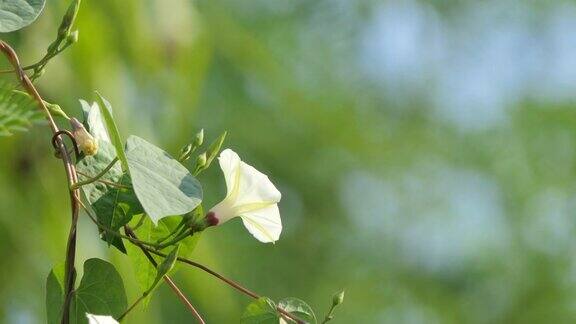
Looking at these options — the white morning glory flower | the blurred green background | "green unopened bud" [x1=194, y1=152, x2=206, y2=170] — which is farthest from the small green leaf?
the blurred green background

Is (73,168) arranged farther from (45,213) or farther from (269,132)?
(269,132)

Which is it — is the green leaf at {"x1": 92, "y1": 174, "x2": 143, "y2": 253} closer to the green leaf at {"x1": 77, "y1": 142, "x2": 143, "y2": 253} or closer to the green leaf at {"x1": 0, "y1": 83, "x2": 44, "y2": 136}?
the green leaf at {"x1": 77, "y1": 142, "x2": 143, "y2": 253}

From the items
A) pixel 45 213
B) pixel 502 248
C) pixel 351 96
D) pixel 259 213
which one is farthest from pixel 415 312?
pixel 259 213

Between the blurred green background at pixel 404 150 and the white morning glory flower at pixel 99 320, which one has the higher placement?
the blurred green background at pixel 404 150

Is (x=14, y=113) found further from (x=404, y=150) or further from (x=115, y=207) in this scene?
(x=404, y=150)

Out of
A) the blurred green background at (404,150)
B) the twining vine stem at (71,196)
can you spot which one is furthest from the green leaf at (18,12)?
the blurred green background at (404,150)

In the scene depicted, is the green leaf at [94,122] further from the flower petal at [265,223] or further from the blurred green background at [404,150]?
the blurred green background at [404,150]

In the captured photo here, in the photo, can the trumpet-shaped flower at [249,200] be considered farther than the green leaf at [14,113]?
Yes
